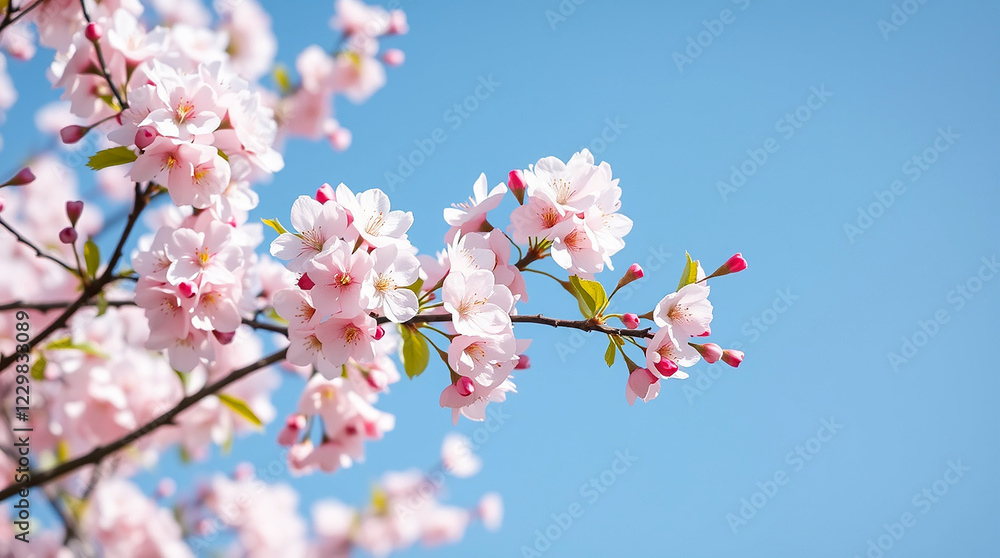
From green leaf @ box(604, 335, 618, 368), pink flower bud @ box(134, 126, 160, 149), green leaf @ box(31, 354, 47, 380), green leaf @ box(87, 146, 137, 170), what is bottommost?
green leaf @ box(31, 354, 47, 380)

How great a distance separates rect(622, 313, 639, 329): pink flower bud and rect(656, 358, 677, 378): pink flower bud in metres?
0.08

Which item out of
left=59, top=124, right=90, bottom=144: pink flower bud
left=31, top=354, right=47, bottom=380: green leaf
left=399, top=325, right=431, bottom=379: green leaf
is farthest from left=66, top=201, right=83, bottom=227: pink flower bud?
left=399, top=325, right=431, bottom=379: green leaf

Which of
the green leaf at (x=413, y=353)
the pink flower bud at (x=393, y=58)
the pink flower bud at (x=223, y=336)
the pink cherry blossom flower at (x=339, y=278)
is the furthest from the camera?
the pink flower bud at (x=393, y=58)

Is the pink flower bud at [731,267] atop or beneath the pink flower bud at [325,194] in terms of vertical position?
atop

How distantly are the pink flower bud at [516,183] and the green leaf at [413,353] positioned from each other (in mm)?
364

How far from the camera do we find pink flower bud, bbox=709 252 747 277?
1374 mm

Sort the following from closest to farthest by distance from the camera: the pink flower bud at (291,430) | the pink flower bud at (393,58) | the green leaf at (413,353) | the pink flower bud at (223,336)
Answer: the green leaf at (413,353) < the pink flower bud at (223,336) < the pink flower bud at (291,430) < the pink flower bud at (393,58)

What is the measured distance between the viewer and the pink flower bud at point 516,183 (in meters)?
1.32

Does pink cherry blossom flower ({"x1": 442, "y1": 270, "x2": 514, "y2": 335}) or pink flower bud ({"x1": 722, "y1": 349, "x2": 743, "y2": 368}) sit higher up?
pink flower bud ({"x1": 722, "y1": 349, "x2": 743, "y2": 368})

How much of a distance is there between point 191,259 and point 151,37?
76cm

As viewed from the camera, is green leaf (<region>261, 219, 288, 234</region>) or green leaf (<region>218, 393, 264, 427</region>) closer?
green leaf (<region>261, 219, 288, 234</region>)

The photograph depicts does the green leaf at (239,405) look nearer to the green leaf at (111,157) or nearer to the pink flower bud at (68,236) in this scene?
the pink flower bud at (68,236)

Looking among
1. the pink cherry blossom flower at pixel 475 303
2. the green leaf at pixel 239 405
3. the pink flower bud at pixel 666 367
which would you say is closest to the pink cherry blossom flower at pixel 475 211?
the pink cherry blossom flower at pixel 475 303

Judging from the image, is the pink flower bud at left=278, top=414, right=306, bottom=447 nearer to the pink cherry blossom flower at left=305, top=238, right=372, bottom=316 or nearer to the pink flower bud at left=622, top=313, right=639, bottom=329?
the pink cherry blossom flower at left=305, top=238, right=372, bottom=316
